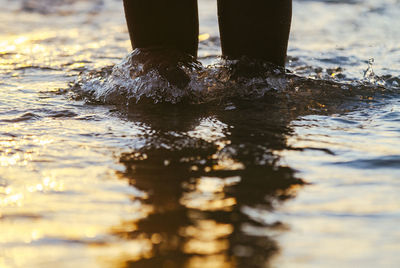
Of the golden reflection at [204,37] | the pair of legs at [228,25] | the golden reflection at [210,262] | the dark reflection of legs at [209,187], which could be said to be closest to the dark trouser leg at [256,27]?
the pair of legs at [228,25]

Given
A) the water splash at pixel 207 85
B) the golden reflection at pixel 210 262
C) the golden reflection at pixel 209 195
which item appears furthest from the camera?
the water splash at pixel 207 85

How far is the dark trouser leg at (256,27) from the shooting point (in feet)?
7.14

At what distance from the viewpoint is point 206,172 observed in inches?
52.9

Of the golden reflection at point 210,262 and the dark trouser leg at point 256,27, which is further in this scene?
the dark trouser leg at point 256,27

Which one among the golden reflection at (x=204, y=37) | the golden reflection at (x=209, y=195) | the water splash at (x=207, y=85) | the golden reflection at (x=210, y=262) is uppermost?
the golden reflection at (x=204, y=37)

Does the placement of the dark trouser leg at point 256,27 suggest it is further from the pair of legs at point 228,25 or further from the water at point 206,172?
the water at point 206,172

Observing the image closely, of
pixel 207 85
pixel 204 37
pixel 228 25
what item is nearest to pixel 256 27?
pixel 228 25

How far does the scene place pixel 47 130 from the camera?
1735 millimetres

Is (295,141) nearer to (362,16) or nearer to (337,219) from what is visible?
(337,219)

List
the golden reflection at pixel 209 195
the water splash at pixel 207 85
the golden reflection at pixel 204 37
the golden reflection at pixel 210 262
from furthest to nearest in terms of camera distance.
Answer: the golden reflection at pixel 204 37 → the water splash at pixel 207 85 → the golden reflection at pixel 209 195 → the golden reflection at pixel 210 262

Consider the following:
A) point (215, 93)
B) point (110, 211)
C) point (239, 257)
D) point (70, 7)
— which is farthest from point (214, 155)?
point (70, 7)

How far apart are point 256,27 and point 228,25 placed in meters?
0.12

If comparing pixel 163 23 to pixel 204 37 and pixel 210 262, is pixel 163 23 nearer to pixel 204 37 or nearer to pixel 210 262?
pixel 210 262

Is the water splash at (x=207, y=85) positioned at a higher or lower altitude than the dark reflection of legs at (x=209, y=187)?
higher
